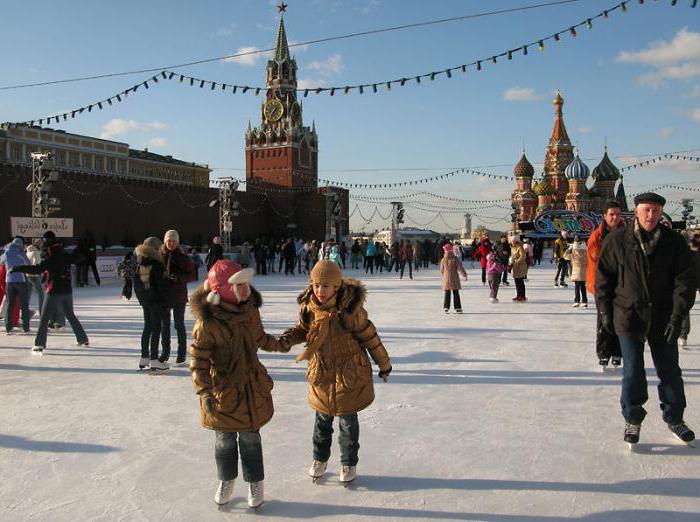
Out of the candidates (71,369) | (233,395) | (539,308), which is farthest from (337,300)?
(539,308)

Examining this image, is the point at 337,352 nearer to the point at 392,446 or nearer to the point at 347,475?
the point at 347,475

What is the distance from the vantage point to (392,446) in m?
3.14

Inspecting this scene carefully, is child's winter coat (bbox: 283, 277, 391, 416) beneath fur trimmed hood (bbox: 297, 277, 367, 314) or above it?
beneath

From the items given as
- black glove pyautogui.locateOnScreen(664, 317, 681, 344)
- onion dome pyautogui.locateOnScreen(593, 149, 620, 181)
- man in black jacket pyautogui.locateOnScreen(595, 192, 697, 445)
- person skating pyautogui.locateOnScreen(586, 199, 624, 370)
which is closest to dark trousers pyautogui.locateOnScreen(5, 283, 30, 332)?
person skating pyautogui.locateOnScreen(586, 199, 624, 370)

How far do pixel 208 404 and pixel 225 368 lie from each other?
0.15m

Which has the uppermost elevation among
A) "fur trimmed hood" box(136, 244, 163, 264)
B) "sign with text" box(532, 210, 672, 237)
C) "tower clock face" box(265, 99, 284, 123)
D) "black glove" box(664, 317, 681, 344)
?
"tower clock face" box(265, 99, 284, 123)

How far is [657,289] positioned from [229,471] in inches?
85.2

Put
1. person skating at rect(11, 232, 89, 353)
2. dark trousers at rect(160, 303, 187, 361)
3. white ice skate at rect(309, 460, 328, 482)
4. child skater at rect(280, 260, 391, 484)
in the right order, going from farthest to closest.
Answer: person skating at rect(11, 232, 89, 353) → dark trousers at rect(160, 303, 187, 361) → white ice skate at rect(309, 460, 328, 482) → child skater at rect(280, 260, 391, 484)

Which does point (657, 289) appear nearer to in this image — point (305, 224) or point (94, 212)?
point (94, 212)

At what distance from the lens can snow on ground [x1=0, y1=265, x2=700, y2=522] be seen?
2.46 m

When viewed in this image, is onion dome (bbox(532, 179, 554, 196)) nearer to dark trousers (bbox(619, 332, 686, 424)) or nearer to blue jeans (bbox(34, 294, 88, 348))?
blue jeans (bbox(34, 294, 88, 348))

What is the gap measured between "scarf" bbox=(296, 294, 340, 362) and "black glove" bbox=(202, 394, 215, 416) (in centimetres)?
42

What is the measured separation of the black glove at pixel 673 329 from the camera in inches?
114

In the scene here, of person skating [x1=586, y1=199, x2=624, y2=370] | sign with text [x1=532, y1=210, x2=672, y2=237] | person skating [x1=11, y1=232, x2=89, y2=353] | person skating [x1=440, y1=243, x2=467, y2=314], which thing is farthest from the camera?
sign with text [x1=532, y1=210, x2=672, y2=237]
